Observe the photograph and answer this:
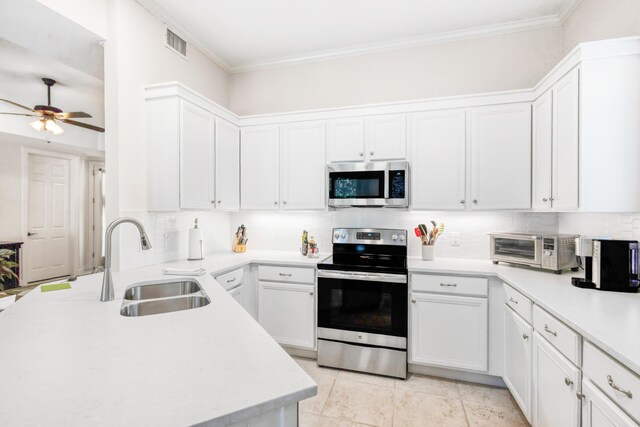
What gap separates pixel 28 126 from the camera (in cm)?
477

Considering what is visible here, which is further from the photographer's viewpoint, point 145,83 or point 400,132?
point 400,132

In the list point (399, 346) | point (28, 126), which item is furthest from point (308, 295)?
point (28, 126)

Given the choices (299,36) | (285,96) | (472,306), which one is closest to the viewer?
(472,306)

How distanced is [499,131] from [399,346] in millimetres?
1964

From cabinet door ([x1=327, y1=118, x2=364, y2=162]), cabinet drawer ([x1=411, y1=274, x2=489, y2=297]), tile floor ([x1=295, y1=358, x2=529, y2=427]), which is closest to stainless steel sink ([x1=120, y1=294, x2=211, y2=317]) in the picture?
tile floor ([x1=295, y1=358, x2=529, y2=427])

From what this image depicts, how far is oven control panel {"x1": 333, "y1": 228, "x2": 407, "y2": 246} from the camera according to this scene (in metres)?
3.01

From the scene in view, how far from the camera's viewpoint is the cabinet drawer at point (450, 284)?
244 centimetres

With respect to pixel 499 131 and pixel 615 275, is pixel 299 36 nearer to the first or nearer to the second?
pixel 499 131

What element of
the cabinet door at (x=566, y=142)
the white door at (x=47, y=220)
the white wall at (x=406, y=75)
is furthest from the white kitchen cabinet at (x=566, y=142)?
the white door at (x=47, y=220)

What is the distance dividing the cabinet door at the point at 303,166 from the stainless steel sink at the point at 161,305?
5.10 ft

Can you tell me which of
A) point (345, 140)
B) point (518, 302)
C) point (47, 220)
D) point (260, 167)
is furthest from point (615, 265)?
point (47, 220)

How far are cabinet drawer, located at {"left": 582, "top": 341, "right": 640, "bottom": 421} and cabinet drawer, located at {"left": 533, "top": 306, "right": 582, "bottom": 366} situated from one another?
0.06m

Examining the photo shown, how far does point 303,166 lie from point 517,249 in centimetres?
200

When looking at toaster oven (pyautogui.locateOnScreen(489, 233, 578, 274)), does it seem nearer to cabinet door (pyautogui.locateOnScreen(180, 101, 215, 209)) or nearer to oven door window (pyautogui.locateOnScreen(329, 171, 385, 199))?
oven door window (pyautogui.locateOnScreen(329, 171, 385, 199))
